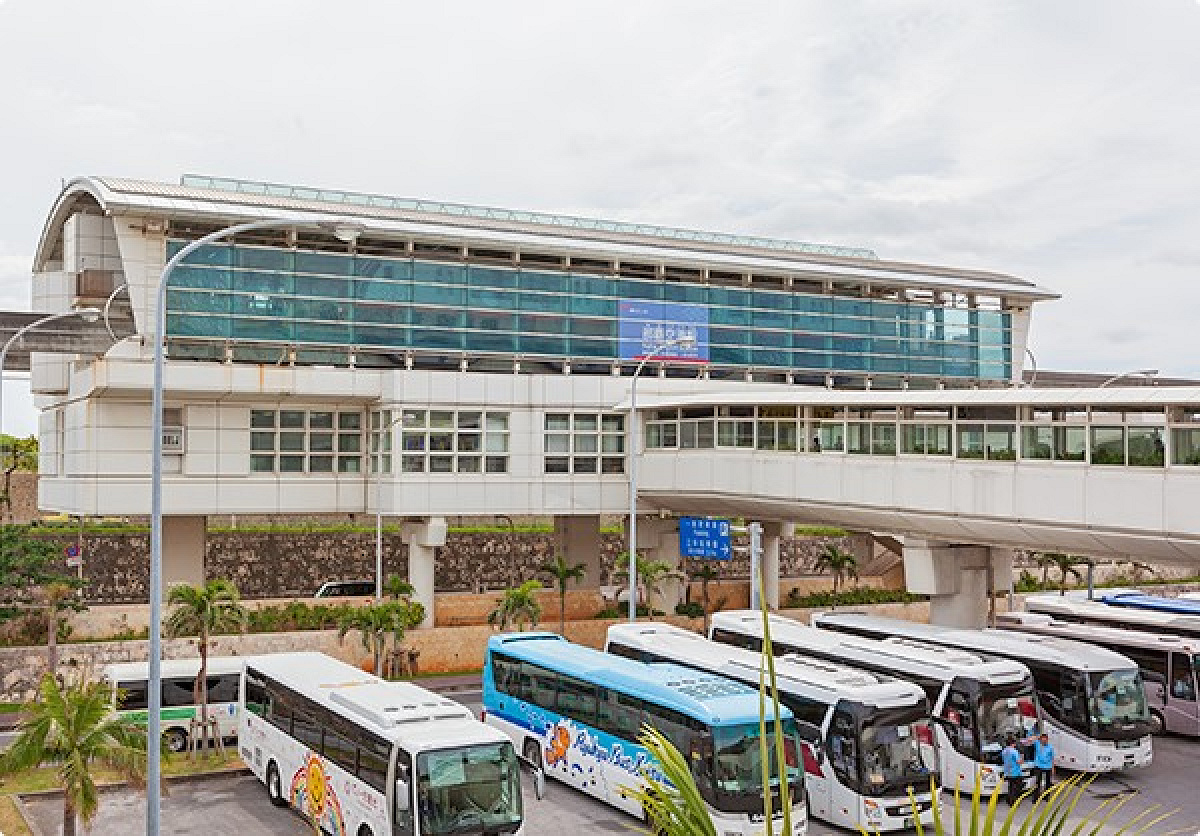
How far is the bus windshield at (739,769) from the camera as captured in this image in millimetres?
19719

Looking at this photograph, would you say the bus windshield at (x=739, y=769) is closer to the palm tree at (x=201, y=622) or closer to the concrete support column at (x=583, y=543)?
the palm tree at (x=201, y=622)

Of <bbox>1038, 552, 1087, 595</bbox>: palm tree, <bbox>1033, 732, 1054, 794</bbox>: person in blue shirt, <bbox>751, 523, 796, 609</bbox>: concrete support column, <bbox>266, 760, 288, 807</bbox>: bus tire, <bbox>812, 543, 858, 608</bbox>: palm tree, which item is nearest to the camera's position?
<bbox>266, 760, 288, 807</bbox>: bus tire

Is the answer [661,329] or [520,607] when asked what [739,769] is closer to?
[520,607]

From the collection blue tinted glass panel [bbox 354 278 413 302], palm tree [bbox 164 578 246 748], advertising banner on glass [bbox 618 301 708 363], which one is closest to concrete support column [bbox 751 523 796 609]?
advertising banner on glass [bbox 618 301 708 363]

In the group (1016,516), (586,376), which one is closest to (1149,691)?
(1016,516)

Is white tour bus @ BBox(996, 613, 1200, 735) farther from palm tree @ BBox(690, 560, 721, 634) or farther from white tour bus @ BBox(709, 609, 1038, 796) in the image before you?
palm tree @ BBox(690, 560, 721, 634)

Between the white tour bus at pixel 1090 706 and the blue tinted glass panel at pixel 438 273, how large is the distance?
2151 centimetres

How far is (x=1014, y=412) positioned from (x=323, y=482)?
2241cm

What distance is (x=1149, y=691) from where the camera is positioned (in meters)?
30.9

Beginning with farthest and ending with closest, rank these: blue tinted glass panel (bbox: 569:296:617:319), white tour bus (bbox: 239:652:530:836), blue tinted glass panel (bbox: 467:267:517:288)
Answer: blue tinted glass panel (bbox: 569:296:617:319) < blue tinted glass panel (bbox: 467:267:517:288) < white tour bus (bbox: 239:652:530:836)

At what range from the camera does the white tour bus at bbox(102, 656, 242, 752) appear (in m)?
26.6

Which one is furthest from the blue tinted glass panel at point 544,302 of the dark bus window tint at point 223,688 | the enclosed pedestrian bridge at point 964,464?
the dark bus window tint at point 223,688

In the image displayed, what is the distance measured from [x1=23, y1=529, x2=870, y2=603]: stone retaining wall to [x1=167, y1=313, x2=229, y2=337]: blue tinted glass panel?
13.2 metres

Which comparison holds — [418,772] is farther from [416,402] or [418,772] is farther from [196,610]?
[416,402]
